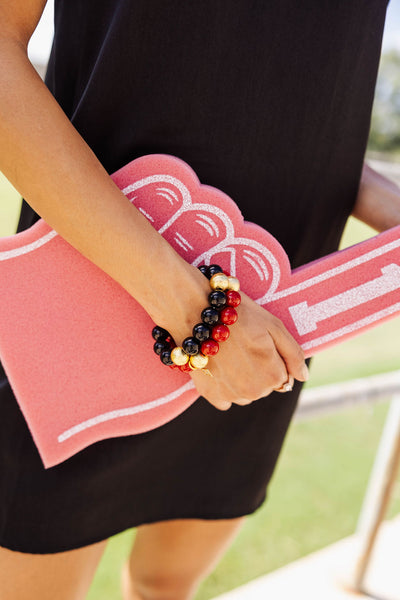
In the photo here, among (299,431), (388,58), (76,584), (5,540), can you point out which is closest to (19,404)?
A: (5,540)

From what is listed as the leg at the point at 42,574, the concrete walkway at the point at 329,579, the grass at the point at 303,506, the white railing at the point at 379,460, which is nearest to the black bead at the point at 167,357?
the leg at the point at 42,574

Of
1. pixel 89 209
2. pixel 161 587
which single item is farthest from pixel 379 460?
pixel 89 209

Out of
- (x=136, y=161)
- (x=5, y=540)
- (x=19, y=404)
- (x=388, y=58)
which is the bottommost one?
(x=388, y=58)

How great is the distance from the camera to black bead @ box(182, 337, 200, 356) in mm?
641

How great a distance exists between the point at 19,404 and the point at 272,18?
0.62 meters

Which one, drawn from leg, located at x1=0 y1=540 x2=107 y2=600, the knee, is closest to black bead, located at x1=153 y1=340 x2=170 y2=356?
leg, located at x1=0 y1=540 x2=107 y2=600

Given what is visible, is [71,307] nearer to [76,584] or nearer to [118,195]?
[118,195]

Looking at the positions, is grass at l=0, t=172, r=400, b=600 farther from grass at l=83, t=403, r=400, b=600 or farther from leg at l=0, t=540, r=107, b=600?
leg at l=0, t=540, r=107, b=600

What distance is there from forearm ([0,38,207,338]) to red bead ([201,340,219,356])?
0.15ft

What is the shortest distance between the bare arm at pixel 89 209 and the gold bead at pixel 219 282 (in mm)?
12

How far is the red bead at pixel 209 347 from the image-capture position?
637mm

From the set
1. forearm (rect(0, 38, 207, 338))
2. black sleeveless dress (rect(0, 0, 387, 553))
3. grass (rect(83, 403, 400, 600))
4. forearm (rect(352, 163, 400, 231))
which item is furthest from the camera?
grass (rect(83, 403, 400, 600))

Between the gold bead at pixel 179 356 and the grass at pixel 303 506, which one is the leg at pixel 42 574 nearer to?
the gold bead at pixel 179 356

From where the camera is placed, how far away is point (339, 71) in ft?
2.66
